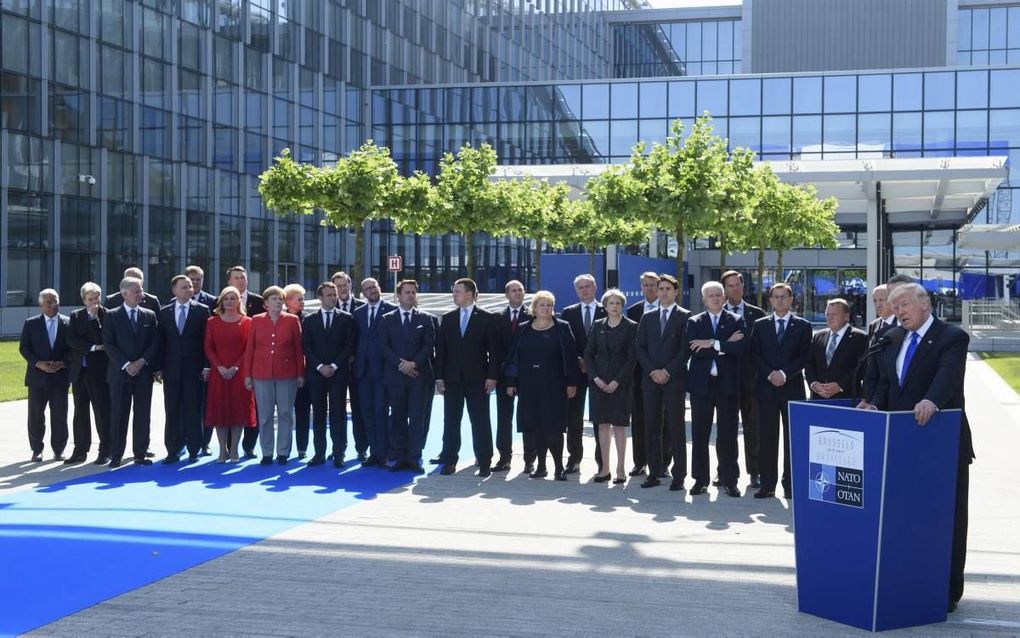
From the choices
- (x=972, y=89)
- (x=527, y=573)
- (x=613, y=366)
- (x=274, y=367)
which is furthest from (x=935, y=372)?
(x=972, y=89)

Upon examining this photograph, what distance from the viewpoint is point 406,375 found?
11422mm

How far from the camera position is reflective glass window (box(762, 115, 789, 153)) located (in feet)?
146

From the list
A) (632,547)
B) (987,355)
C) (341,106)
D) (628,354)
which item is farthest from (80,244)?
(632,547)

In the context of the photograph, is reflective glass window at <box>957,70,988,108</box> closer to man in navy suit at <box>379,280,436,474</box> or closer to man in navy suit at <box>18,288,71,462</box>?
man in navy suit at <box>379,280,436,474</box>

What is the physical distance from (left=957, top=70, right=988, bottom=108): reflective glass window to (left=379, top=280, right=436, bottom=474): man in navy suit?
37715 mm

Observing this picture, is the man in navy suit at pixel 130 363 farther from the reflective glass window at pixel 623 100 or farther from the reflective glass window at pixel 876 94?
the reflective glass window at pixel 876 94

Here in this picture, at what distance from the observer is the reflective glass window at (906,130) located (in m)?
43.7

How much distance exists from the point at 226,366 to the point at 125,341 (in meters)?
1.04

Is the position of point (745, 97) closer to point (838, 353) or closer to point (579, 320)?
point (579, 320)

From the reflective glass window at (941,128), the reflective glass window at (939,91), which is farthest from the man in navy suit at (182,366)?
the reflective glass window at (939,91)

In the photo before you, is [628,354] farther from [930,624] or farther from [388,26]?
[388,26]

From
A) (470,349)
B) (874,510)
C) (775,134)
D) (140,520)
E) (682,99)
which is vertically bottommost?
(140,520)

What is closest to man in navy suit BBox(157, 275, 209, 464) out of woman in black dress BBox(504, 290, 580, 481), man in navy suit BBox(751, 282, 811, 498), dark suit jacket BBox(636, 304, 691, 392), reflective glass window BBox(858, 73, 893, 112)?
woman in black dress BBox(504, 290, 580, 481)

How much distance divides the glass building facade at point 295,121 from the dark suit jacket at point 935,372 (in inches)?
1299
